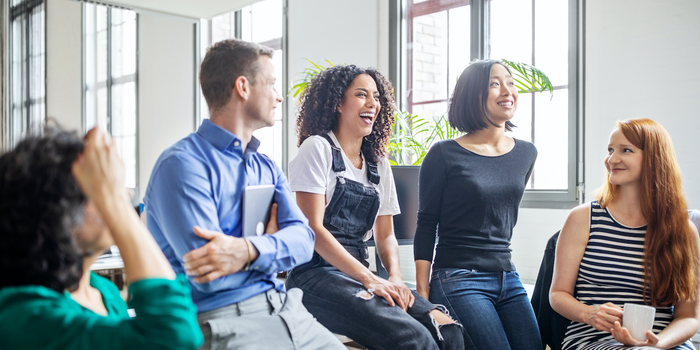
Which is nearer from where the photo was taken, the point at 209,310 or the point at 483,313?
the point at 209,310

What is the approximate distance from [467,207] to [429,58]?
2.98 metres

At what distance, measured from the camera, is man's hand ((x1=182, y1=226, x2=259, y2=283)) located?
1194mm

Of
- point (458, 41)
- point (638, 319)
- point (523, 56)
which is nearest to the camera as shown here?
point (638, 319)

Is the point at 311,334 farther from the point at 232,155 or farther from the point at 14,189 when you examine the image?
the point at 14,189

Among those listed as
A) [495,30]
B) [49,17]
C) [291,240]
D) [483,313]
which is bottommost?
[483,313]

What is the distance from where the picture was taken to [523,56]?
13.4 feet

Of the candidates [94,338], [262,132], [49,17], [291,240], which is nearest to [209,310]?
[291,240]

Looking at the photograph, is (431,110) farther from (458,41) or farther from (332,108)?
(332,108)

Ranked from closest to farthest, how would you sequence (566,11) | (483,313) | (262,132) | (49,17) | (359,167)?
(483,313) → (359,167) → (566,11) → (262,132) → (49,17)

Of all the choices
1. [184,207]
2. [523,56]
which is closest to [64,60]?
[523,56]

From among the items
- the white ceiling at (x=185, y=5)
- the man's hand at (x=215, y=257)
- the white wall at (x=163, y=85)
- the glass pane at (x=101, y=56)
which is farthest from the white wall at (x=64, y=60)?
the man's hand at (x=215, y=257)

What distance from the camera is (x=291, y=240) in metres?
1.39

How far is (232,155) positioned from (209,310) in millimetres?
408

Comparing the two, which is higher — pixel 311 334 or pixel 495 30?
pixel 495 30
